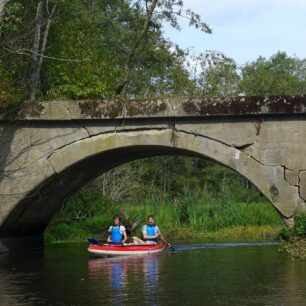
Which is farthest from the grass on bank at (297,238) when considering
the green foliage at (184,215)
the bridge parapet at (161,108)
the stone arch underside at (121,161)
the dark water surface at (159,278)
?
the green foliage at (184,215)

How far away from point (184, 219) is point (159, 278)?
12.9 meters

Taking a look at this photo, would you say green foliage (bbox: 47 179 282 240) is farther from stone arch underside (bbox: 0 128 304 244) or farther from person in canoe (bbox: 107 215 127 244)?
stone arch underside (bbox: 0 128 304 244)

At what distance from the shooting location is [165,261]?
16.8m

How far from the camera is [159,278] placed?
13.4m

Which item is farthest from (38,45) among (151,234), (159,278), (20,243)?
(159,278)

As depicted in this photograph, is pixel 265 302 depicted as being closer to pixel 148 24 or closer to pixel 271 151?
pixel 271 151

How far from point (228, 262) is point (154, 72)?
23.3 meters

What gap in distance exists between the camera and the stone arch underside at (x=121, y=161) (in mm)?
14664

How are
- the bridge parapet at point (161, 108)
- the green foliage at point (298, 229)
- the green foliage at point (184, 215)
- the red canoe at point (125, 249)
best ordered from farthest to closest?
the green foliage at point (184, 215), the red canoe at point (125, 249), the bridge parapet at point (161, 108), the green foliage at point (298, 229)

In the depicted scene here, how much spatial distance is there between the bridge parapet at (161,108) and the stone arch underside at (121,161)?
427 mm

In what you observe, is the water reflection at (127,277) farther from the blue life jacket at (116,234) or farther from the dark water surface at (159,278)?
the blue life jacket at (116,234)

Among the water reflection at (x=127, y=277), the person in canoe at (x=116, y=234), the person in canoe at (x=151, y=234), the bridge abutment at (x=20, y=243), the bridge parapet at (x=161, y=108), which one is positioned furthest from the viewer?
the person in canoe at (x=151, y=234)

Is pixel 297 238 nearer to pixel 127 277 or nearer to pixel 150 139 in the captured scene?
pixel 127 277

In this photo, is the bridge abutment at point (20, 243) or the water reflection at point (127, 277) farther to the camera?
the bridge abutment at point (20, 243)
